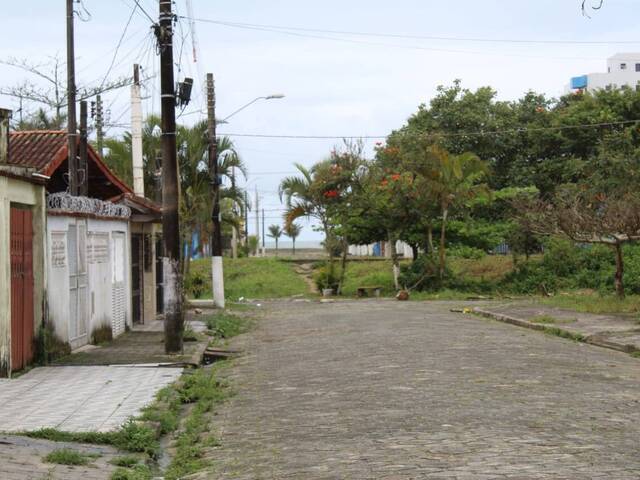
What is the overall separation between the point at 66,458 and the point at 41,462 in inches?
7.9

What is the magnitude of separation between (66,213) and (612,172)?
26.1 meters

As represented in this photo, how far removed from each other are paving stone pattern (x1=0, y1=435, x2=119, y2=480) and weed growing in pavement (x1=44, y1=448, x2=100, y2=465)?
54 mm

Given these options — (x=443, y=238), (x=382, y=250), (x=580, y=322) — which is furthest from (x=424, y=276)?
(x=382, y=250)

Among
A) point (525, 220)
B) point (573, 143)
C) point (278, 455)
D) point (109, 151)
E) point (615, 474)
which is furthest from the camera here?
point (573, 143)

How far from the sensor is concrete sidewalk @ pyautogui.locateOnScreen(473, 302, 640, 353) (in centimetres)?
1800

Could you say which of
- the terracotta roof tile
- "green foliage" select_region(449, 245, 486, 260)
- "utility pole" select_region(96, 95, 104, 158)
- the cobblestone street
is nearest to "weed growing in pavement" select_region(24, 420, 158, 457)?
the cobblestone street

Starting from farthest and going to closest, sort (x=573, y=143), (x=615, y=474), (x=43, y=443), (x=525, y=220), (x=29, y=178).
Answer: (x=573, y=143), (x=525, y=220), (x=29, y=178), (x=43, y=443), (x=615, y=474)

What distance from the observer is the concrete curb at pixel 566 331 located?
17.1m

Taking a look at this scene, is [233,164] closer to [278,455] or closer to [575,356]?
[575,356]

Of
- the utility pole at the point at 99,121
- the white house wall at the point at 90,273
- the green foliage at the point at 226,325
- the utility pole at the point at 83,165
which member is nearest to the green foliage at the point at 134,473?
the white house wall at the point at 90,273

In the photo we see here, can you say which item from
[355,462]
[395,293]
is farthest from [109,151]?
[355,462]

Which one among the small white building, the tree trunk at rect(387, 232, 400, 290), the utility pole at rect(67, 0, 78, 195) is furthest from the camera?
the small white building

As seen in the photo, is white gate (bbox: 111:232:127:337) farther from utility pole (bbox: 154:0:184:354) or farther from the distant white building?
the distant white building

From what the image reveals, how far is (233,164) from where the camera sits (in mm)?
32938
